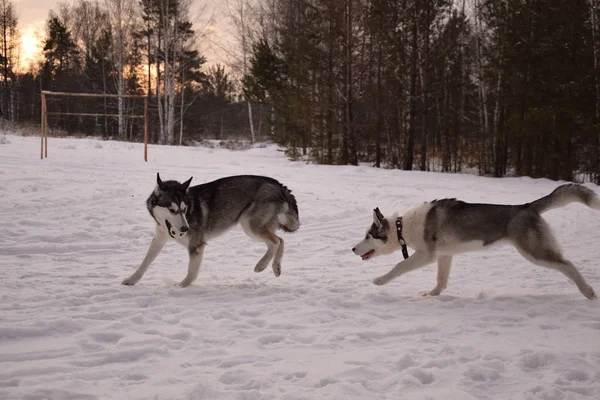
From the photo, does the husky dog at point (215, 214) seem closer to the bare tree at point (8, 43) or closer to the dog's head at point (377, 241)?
the dog's head at point (377, 241)

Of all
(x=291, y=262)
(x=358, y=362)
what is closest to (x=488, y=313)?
(x=358, y=362)

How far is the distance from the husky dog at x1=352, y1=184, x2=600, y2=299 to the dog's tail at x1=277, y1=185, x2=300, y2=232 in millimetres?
969

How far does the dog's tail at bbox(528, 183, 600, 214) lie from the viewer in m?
4.95

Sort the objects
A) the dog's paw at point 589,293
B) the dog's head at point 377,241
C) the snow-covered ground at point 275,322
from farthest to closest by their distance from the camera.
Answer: the dog's head at point 377,241 < the dog's paw at point 589,293 < the snow-covered ground at point 275,322

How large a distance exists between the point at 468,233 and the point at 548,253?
783 mm

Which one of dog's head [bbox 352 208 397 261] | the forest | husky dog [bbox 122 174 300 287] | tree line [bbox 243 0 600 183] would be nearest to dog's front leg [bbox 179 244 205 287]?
husky dog [bbox 122 174 300 287]

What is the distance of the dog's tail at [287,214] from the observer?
6.20 m

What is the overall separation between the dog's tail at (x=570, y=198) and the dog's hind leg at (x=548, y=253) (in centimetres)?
26

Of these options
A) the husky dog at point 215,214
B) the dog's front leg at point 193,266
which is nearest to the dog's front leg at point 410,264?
the husky dog at point 215,214

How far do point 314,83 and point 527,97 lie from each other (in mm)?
9344

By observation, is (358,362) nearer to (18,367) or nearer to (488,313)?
(488,313)

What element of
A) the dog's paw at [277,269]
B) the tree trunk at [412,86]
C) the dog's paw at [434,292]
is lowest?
the dog's paw at [434,292]

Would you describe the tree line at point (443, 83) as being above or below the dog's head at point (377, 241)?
above

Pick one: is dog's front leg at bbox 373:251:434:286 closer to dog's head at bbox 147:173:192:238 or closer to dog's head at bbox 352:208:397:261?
dog's head at bbox 352:208:397:261
